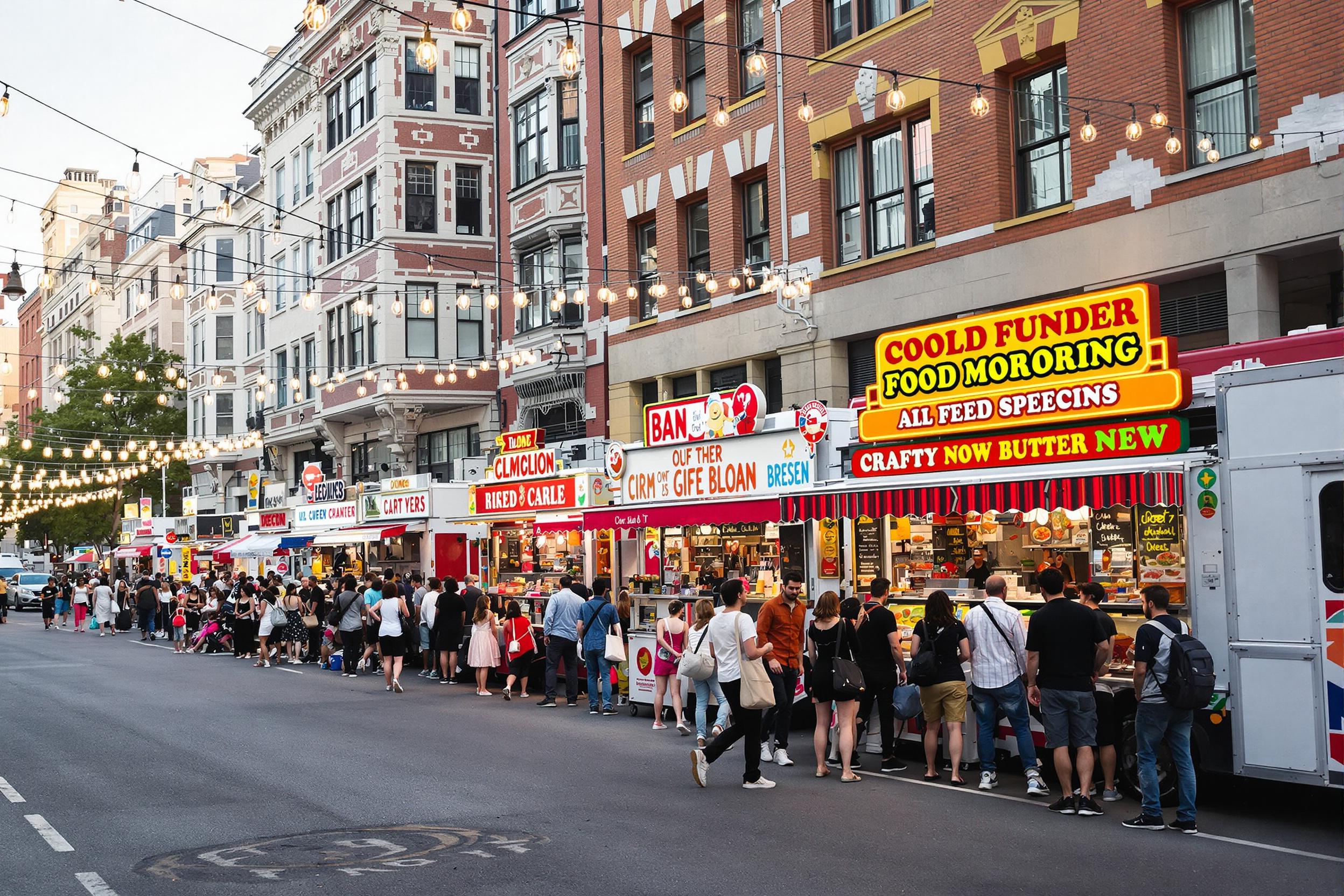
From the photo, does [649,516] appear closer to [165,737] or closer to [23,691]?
[165,737]

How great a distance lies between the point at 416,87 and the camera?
34.5m

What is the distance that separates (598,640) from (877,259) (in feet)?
26.5

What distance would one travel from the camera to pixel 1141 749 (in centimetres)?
998

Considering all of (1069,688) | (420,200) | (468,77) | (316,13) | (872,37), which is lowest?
(1069,688)

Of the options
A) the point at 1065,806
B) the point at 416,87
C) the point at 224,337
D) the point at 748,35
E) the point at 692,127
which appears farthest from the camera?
the point at 224,337

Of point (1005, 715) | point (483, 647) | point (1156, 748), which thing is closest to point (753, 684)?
point (1005, 715)

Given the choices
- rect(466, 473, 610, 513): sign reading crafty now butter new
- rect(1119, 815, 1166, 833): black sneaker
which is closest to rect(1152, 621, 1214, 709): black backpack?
rect(1119, 815, 1166, 833): black sneaker

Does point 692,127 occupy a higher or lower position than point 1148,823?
higher

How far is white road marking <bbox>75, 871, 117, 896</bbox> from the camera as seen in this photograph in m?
7.84

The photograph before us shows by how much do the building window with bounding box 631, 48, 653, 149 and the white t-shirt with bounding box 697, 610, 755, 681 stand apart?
1642cm

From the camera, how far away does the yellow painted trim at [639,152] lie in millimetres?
26453

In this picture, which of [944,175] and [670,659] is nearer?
[670,659]

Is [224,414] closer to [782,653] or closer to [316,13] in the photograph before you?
[316,13]

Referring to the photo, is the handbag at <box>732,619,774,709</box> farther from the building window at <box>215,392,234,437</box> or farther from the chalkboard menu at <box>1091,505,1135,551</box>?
the building window at <box>215,392,234,437</box>
